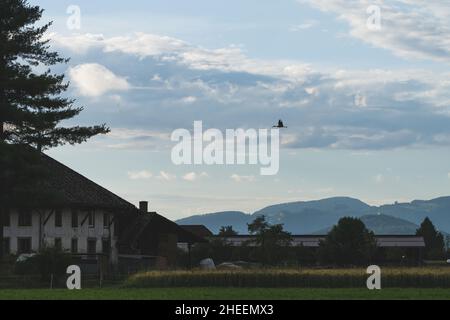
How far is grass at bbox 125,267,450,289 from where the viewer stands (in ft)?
165

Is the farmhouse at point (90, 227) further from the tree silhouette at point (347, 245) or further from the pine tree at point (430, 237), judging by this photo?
the pine tree at point (430, 237)

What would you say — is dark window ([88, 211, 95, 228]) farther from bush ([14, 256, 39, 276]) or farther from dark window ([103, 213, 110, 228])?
bush ([14, 256, 39, 276])

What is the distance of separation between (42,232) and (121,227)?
10911 mm

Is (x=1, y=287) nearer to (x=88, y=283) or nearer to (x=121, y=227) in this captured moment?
(x=88, y=283)

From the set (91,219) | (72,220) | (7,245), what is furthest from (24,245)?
(91,219)

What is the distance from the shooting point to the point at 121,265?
63.2m

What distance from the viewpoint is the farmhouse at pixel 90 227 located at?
262 feet

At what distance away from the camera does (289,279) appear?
5091 centimetres

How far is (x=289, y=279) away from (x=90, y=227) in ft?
123

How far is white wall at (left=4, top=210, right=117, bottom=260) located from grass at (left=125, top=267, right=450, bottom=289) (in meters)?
28.6

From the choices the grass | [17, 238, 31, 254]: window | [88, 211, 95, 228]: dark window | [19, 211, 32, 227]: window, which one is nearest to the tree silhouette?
[88, 211, 95, 228]: dark window

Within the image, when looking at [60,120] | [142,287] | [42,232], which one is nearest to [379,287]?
[142,287]

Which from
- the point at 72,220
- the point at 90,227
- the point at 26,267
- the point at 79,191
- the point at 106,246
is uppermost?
the point at 79,191

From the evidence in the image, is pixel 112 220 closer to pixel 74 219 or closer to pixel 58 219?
pixel 74 219
